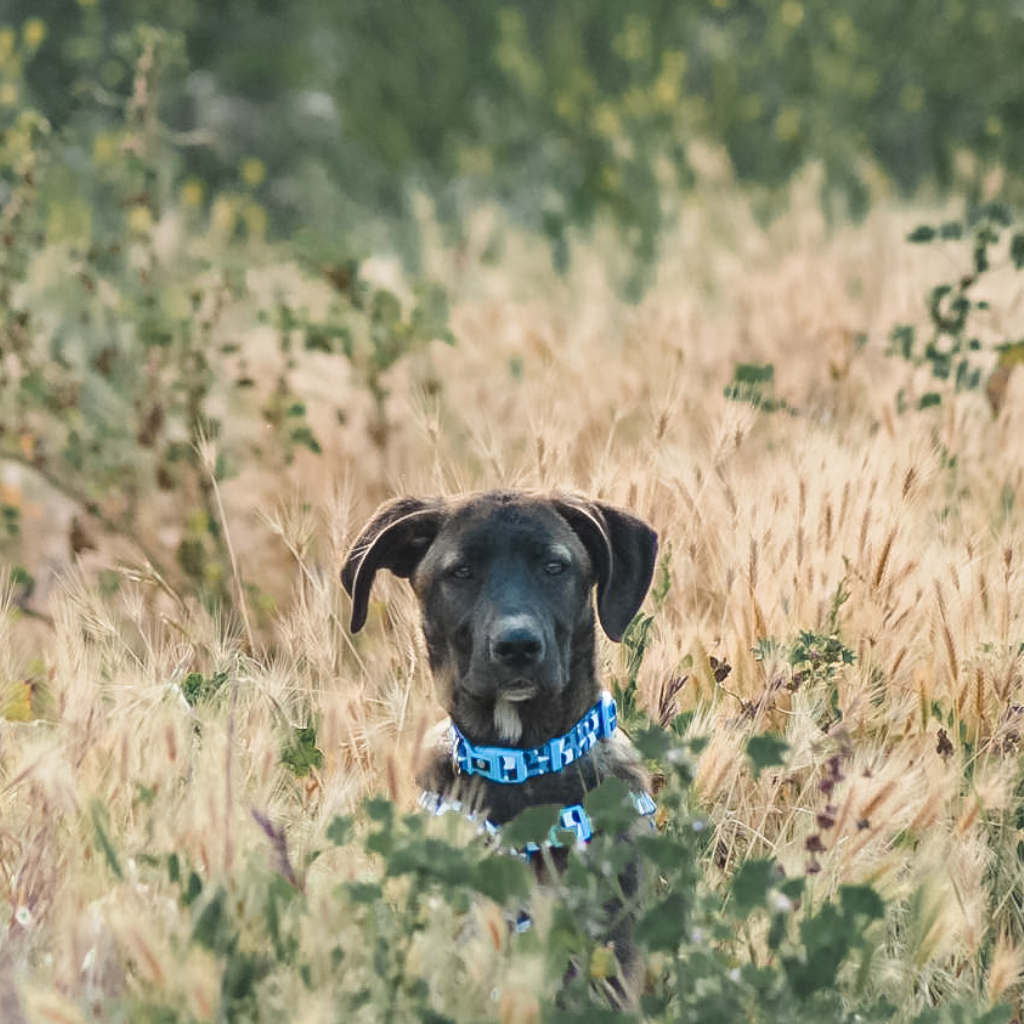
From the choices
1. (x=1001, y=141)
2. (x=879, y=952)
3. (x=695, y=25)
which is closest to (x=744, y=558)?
(x=879, y=952)

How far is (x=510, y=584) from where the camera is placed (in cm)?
359

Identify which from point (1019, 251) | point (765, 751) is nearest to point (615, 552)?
point (765, 751)

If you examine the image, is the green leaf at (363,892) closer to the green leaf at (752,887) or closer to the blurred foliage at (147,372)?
the green leaf at (752,887)

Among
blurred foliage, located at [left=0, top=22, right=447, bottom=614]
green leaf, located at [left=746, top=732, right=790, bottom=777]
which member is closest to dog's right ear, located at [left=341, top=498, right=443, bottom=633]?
green leaf, located at [left=746, top=732, right=790, bottom=777]

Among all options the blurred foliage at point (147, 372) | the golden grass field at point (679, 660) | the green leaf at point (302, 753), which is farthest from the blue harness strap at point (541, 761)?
the blurred foliage at point (147, 372)

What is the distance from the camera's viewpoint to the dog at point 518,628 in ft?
11.4

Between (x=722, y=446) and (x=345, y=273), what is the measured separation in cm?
250

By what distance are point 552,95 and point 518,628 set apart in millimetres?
10845

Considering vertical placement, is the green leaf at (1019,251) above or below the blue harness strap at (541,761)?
above

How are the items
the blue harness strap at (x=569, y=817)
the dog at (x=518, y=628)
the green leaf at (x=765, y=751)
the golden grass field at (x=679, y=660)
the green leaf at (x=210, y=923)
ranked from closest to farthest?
the green leaf at (x=210, y=923)
the green leaf at (x=765, y=751)
the golden grass field at (x=679, y=660)
the blue harness strap at (x=569, y=817)
the dog at (x=518, y=628)

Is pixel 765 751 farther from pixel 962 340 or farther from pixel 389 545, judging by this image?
pixel 962 340

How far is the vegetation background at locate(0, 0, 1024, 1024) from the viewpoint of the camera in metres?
2.66

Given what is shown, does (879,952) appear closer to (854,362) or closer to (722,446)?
(722,446)

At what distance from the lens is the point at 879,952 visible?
3.46 m
